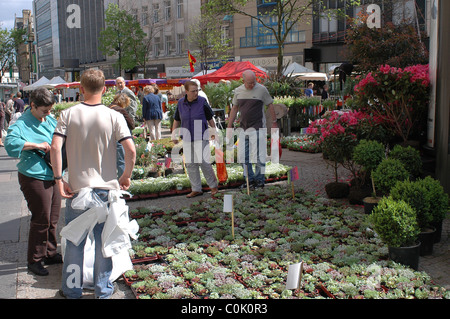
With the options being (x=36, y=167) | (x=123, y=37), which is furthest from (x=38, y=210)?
(x=123, y=37)

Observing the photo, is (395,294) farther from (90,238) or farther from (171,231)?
(171,231)

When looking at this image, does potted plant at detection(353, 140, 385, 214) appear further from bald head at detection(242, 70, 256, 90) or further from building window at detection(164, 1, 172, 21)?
building window at detection(164, 1, 172, 21)

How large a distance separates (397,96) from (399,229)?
345 cm

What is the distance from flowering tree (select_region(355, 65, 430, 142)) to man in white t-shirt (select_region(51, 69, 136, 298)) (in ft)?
16.1

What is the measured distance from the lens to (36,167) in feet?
15.7

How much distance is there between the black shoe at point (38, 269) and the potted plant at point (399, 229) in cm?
328

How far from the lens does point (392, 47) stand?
1596 cm

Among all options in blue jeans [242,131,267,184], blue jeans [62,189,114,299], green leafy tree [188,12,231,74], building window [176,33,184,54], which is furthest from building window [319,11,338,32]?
blue jeans [62,189,114,299]

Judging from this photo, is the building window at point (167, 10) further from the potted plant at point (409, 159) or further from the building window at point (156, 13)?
the potted plant at point (409, 159)

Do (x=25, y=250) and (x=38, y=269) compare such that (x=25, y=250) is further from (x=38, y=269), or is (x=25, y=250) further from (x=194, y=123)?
(x=194, y=123)

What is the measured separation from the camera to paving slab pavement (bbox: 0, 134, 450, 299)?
14.7 ft

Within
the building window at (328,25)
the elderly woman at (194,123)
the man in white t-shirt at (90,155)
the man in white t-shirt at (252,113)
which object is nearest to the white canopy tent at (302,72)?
the building window at (328,25)

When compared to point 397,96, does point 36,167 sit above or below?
below

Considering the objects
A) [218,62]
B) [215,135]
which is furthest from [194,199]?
[218,62]
